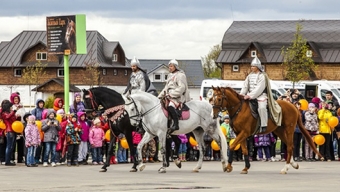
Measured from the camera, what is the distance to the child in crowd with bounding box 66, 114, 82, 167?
92.7 ft

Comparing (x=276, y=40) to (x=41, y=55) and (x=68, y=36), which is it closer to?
(x=41, y=55)

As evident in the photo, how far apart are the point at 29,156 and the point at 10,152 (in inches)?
21.7

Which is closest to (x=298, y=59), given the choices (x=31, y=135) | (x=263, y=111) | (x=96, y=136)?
(x=96, y=136)

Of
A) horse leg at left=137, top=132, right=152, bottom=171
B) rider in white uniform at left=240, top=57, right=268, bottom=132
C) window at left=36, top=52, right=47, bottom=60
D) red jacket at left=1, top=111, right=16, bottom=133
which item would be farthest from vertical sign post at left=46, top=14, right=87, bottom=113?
window at left=36, top=52, right=47, bottom=60

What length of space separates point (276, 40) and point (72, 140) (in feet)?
251

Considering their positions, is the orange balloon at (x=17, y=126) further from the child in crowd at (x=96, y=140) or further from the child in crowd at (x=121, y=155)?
the child in crowd at (x=121, y=155)

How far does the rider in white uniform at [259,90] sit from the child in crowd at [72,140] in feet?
19.4

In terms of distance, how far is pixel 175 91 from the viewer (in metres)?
24.9

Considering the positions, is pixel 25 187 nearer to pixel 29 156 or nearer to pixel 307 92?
pixel 29 156

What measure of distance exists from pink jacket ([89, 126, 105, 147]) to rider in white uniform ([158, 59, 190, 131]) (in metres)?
4.38

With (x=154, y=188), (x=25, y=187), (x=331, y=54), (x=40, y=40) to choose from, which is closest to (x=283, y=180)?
(x=154, y=188)

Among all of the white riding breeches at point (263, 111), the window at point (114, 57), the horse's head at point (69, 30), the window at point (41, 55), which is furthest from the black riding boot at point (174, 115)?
the window at point (114, 57)

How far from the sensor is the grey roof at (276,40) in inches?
4033

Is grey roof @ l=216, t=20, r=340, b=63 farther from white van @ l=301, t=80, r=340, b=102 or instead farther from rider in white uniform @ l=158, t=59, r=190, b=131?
rider in white uniform @ l=158, t=59, r=190, b=131
